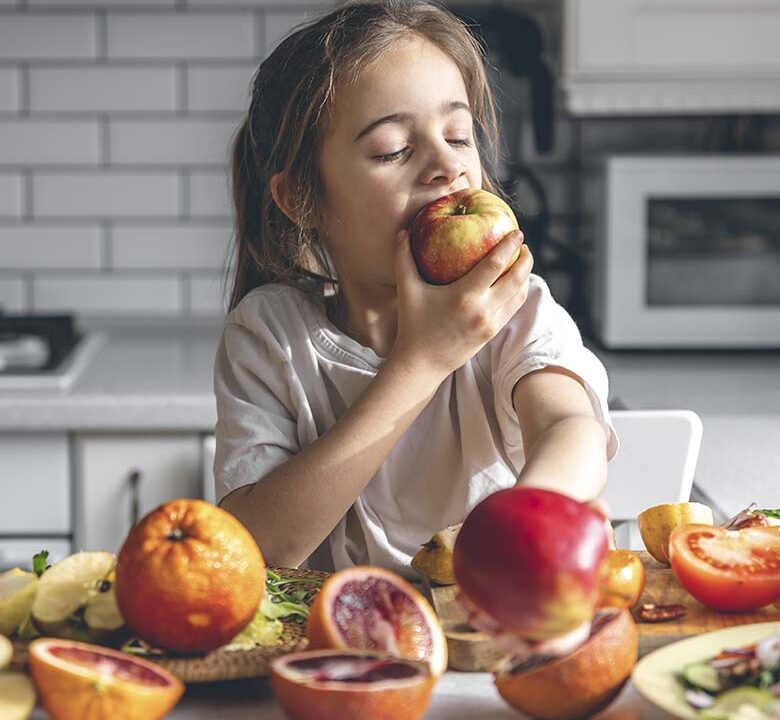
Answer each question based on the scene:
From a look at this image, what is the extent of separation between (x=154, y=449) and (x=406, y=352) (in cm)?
96

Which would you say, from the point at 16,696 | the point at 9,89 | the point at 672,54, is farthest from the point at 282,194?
the point at 9,89

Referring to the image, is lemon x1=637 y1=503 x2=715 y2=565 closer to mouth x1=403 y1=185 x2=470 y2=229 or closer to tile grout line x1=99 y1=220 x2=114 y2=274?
mouth x1=403 y1=185 x2=470 y2=229

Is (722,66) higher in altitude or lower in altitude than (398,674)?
Answer: higher

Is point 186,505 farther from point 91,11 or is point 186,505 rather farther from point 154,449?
point 91,11

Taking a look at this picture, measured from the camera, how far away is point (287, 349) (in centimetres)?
128

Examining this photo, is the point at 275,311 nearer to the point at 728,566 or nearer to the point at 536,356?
the point at 536,356

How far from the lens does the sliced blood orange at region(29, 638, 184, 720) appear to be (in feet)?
2.16

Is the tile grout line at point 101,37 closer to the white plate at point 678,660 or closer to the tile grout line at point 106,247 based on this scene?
the tile grout line at point 106,247

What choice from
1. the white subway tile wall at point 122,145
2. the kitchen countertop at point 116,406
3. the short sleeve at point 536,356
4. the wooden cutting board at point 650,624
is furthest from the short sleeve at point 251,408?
the white subway tile wall at point 122,145

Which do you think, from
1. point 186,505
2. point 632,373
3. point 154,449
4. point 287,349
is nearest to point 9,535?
point 154,449

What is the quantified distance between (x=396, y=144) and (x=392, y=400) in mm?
244

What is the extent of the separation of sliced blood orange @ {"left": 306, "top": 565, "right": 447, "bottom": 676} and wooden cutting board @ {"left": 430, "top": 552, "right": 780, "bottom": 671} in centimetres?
4

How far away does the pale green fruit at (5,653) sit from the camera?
0.74 meters

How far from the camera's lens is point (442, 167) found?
113cm
